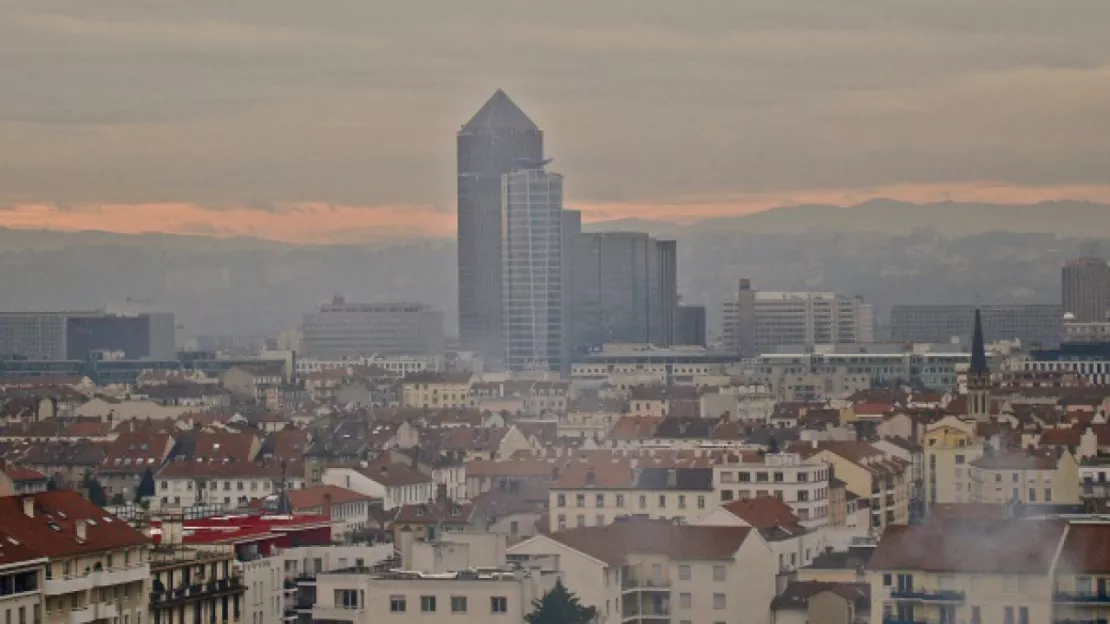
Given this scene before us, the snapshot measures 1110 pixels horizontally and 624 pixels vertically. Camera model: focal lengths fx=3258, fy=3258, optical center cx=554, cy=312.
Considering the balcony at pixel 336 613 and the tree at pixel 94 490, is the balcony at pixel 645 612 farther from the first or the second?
the tree at pixel 94 490

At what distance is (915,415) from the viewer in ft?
412

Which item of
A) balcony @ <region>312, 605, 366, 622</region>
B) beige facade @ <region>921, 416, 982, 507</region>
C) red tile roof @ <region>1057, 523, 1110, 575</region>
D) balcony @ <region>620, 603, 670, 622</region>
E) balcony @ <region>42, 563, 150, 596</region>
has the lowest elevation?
balcony @ <region>620, 603, 670, 622</region>

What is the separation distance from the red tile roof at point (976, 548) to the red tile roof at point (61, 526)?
12371 millimetres

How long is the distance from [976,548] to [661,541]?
10.2 m

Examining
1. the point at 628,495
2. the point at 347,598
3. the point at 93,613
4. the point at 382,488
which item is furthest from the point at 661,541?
the point at 382,488

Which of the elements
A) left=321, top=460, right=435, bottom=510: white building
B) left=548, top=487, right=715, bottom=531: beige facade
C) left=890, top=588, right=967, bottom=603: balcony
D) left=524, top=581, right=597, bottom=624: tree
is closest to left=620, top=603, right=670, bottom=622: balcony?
left=524, top=581, right=597, bottom=624: tree

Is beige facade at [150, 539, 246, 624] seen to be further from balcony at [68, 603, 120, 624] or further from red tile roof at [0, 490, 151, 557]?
balcony at [68, 603, 120, 624]

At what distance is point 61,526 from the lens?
52094 millimetres

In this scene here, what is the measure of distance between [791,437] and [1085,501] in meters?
34.8

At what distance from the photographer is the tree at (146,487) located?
336ft

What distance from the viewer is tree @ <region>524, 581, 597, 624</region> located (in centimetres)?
5197

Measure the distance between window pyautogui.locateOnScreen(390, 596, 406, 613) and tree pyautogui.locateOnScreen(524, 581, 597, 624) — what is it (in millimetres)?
2026

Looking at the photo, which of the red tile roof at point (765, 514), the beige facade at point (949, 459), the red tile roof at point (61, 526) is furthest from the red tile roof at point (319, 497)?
the red tile roof at point (61, 526)

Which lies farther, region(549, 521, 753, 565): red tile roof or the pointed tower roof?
the pointed tower roof
